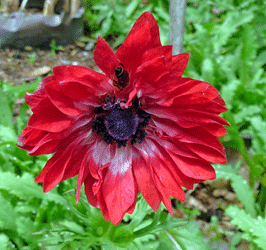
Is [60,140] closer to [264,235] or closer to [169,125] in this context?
[169,125]

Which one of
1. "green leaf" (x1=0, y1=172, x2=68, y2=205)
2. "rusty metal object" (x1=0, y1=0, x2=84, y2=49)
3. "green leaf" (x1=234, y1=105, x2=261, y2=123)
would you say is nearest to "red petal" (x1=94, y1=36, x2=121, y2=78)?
"green leaf" (x1=0, y1=172, x2=68, y2=205)

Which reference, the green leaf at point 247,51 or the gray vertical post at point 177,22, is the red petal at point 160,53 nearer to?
the gray vertical post at point 177,22

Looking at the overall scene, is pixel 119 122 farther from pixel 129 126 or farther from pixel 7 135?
pixel 7 135

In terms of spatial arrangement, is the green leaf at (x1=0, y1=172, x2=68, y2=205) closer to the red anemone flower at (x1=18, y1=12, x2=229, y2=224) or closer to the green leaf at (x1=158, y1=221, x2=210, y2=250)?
the green leaf at (x1=158, y1=221, x2=210, y2=250)

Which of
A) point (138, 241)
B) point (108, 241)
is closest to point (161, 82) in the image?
point (108, 241)

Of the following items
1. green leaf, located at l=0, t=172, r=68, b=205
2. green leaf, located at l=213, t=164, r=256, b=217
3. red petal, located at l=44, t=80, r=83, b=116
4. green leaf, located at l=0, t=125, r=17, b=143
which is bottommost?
green leaf, located at l=213, t=164, r=256, b=217
